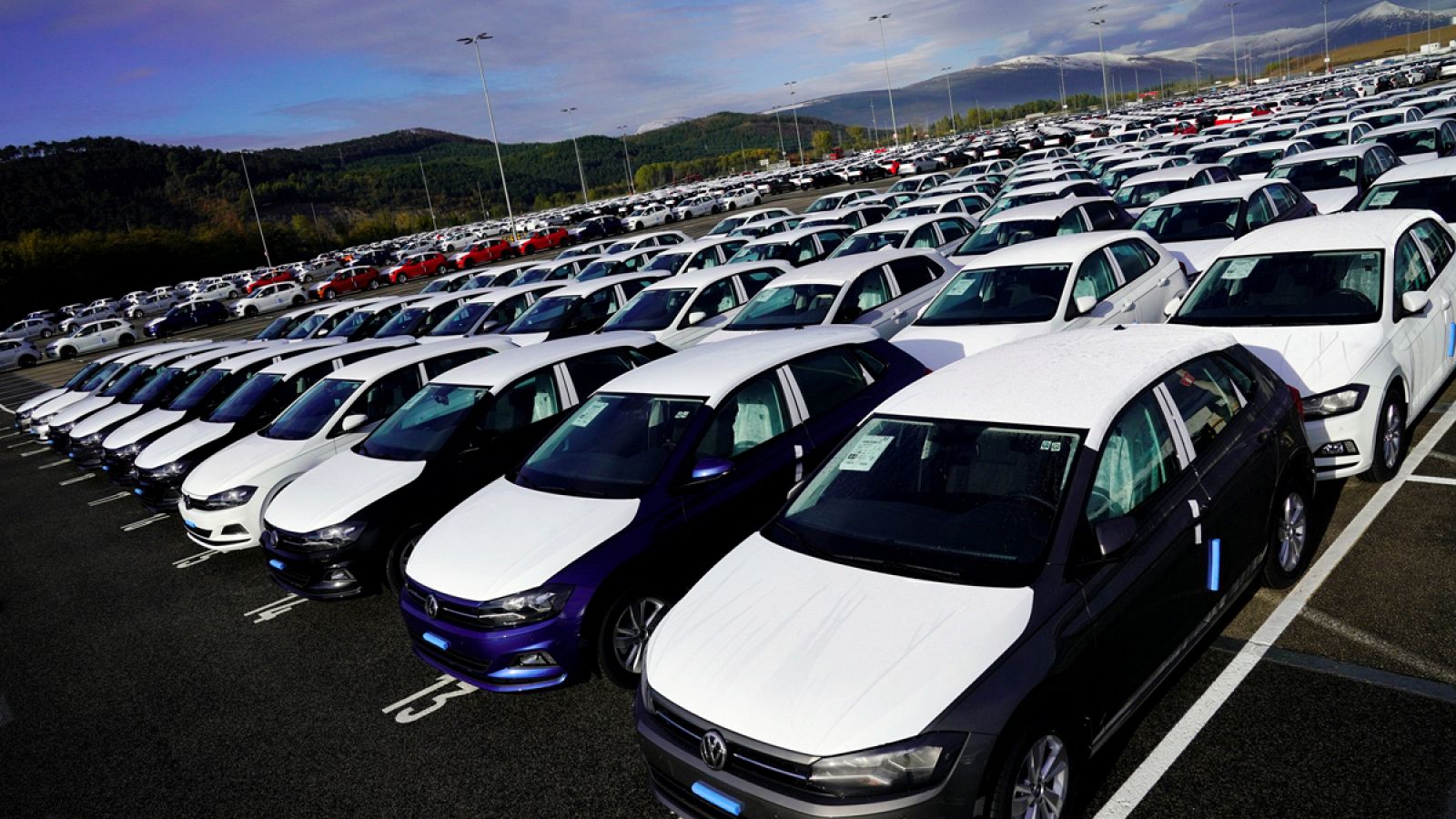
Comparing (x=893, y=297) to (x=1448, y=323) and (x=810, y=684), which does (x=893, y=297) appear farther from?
(x=810, y=684)

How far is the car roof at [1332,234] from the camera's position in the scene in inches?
265

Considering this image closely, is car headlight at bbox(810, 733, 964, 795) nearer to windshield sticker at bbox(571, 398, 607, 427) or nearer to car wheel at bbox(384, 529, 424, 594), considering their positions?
windshield sticker at bbox(571, 398, 607, 427)

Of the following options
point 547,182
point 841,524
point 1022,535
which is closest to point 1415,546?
point 1022,535

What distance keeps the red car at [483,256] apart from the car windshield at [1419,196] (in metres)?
40.2

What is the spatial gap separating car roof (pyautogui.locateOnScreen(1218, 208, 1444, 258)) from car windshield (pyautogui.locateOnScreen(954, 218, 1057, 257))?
16.3 feet

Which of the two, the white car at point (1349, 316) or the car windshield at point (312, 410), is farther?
the car windshield at point (312, 410)

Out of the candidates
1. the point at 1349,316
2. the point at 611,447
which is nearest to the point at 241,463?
the point at 611,447

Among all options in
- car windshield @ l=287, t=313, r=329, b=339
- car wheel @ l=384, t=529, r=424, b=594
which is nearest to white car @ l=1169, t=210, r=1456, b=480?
car wheel @ l=384, t=529, r=424, b=594

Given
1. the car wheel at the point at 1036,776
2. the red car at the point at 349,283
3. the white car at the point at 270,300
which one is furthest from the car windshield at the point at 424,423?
the white car at the point at 270,300

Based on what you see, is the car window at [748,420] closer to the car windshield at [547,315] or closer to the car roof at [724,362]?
the car roof at [724,362]

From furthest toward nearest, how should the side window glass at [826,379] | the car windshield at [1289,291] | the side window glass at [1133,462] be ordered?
1. the car windshield at [1289,291]
2. the side window glass at [826,379]
3. the side window glass at [1133,462]

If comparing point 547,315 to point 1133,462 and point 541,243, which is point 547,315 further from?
point 541,243

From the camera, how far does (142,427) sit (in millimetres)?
11953

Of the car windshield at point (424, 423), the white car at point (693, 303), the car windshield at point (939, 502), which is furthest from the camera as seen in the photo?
the white car at point (693, 303)
